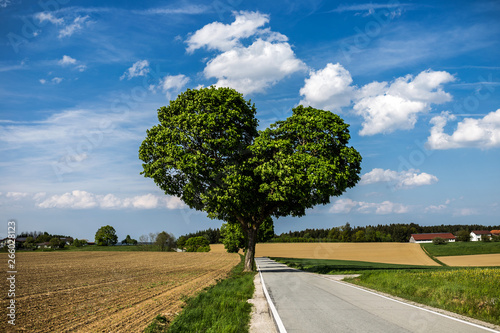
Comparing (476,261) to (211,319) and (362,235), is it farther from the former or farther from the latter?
(362,235)

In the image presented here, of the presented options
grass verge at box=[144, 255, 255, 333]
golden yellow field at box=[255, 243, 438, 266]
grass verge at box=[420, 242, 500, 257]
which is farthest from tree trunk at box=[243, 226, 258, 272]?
grass verge at box=[420, 242, 500, 257]

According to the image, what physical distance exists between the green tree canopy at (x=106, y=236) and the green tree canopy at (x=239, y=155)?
124 metres

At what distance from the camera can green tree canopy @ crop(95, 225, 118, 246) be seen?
460 feet

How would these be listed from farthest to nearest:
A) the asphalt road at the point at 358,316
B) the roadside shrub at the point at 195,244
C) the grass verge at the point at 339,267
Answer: the roadside shrub at the point at 195,244 → the grass verge at the point at 339,267 → the asphalt road at the point at 358,316

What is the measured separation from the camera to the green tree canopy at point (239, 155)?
26.8 m

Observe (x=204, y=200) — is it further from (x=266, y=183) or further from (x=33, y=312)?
(x=33, y=312)

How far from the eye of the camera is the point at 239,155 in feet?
95.5

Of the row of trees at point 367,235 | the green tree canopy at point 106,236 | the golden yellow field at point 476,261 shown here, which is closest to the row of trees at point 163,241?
the green tree canopy at point 106,236

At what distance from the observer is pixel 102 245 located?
140 meters

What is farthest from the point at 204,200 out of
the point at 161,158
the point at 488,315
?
the point at 488,315

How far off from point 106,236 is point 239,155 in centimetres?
12895

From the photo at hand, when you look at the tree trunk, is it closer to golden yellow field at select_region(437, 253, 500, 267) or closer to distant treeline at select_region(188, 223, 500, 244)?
golden yellow field at select_region(437, 253, 500, 267)

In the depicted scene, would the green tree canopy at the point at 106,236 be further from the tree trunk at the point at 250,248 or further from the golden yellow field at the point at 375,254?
the tree trunk at the point at 250,248

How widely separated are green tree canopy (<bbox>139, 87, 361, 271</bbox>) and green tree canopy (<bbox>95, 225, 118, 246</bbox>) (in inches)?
4892
